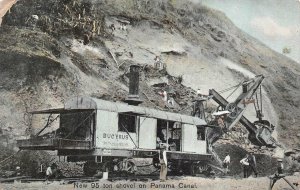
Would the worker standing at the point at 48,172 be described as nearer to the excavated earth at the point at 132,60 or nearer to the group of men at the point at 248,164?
the excavated earth at the point at 132,60

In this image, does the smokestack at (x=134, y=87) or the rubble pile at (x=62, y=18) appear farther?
the smokestack at (x=134, y=87)

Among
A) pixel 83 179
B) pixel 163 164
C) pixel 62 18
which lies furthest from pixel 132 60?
pixel 83 179

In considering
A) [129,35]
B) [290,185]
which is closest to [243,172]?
[290,185]

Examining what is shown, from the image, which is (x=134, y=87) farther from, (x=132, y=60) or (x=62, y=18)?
(x=62, y=18)

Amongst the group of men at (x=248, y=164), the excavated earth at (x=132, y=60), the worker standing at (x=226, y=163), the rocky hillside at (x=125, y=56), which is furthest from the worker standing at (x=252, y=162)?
the rocky hillside at (x=125, y=56)

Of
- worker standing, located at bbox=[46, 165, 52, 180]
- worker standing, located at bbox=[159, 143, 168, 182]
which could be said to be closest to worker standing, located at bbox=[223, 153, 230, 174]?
worker standing, located at bbox=[159, 143, 168, 182]

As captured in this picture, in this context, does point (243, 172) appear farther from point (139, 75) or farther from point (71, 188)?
point (71, 188)

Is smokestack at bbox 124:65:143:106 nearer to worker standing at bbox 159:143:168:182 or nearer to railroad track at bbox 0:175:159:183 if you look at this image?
worker standing at bbox 159:143:168:182
